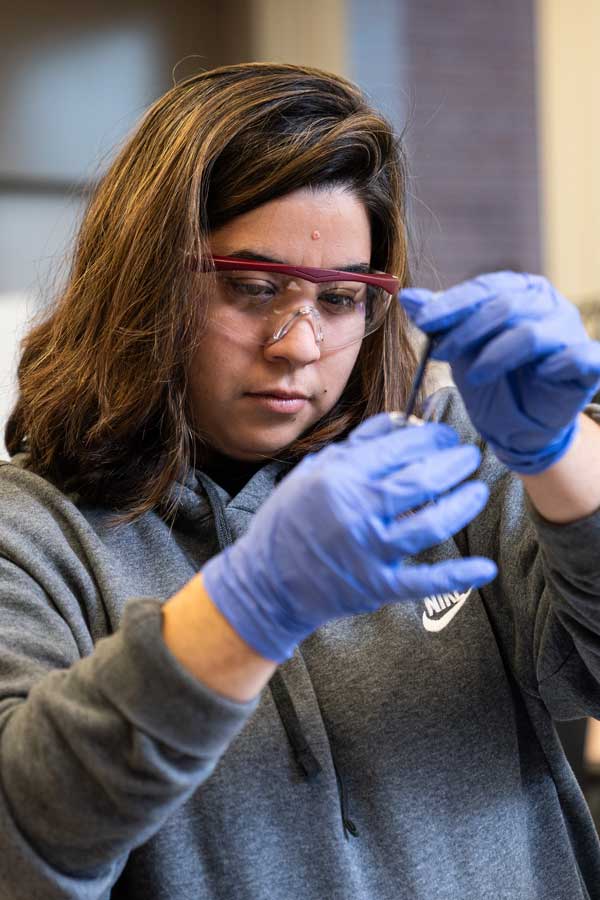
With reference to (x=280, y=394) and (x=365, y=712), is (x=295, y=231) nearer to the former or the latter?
(x=280, y=394)

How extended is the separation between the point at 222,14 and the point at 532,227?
1.38 meters

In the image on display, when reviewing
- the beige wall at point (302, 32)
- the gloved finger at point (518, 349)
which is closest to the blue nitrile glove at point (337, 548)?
the gloved finger at point (518, 349)

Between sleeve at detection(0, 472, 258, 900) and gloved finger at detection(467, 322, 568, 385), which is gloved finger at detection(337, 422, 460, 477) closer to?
gloved finger at detection(467, 322, 568, 385)

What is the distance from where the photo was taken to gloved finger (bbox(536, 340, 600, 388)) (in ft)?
2.93

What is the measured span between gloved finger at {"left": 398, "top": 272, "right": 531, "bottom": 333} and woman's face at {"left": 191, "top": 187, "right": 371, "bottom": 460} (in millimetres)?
296

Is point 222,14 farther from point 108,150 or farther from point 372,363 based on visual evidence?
point 372,363

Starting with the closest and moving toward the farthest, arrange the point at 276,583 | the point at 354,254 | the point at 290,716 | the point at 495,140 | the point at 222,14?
the point at 276,583 < the point at 290,716 < the point at 354,254 < the point at 495,140 < the point at 222,14

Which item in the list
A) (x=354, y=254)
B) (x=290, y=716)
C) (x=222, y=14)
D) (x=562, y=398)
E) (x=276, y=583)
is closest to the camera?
(x=276, y=583)

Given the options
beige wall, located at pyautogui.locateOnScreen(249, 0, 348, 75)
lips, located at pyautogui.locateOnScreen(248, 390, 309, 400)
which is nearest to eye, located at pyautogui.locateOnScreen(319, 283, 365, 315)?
lips, located at pyautogui.locateOnScreen(248, 390, 309, 400)

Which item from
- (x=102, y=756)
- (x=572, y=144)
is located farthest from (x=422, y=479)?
(x=572, y=144)

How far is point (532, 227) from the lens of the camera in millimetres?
3697

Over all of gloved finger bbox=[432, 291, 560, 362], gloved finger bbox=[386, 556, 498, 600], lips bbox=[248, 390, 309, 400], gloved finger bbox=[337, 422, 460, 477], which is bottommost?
lips bbox=[248, 390, 309, 400]

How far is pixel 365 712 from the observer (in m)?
1.21

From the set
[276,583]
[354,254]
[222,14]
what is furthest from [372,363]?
[222,14]
